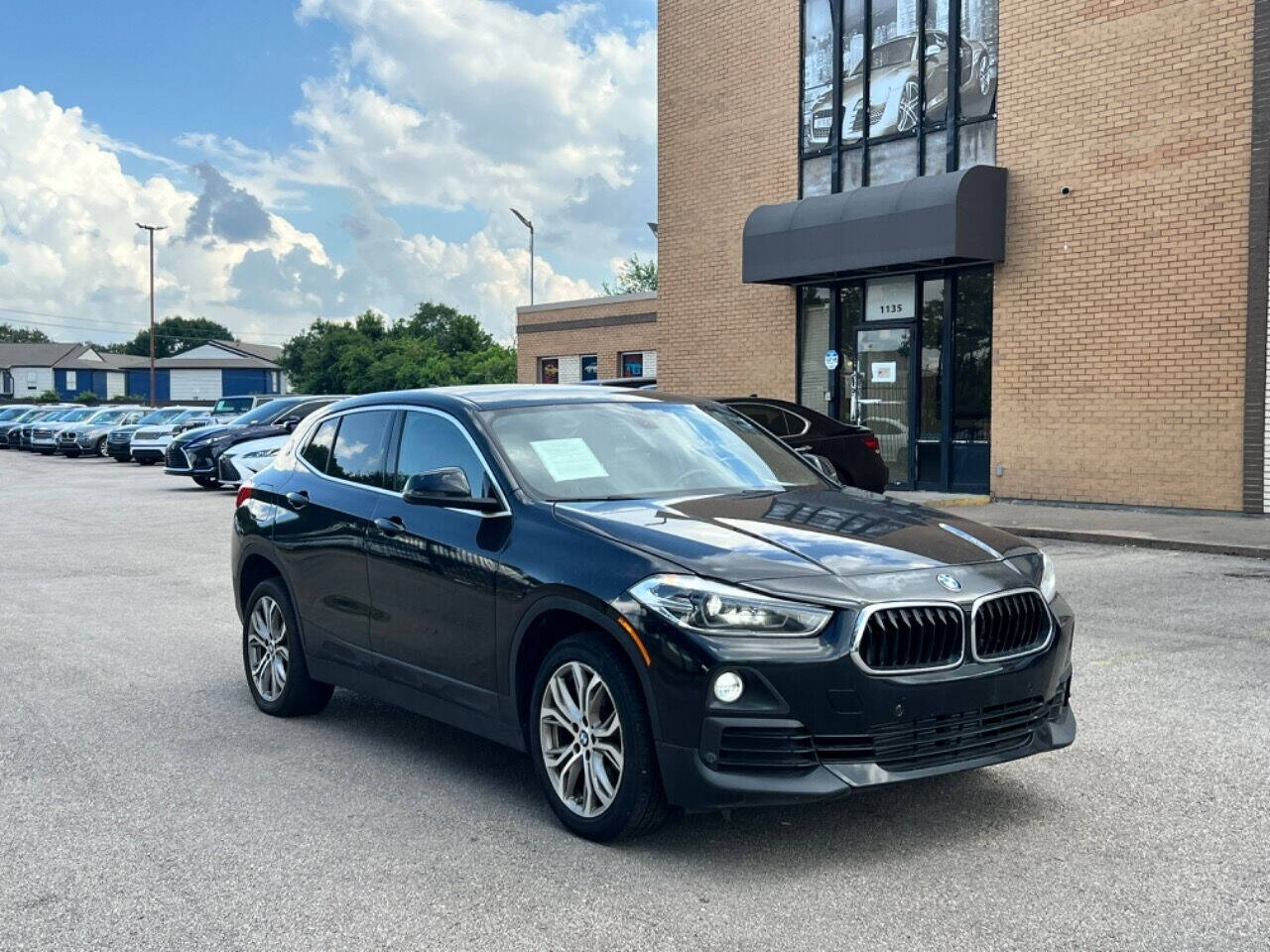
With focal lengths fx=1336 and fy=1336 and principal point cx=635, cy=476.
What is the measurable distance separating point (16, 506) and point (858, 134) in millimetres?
14080

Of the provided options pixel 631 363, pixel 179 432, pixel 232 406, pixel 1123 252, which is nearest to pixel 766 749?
pixel 1123 252

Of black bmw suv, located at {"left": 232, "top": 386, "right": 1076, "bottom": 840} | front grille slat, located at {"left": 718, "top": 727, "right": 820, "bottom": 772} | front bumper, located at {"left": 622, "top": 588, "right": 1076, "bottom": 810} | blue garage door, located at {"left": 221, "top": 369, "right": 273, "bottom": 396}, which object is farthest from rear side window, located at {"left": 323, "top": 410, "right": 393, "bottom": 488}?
blue garage door, located at {"left": 221, "top": 369, "right": 273, "bottom": 396}

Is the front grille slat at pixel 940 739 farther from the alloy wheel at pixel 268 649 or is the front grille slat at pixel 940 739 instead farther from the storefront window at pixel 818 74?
the storefront window at pixel 818 74

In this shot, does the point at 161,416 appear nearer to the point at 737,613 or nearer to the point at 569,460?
the point at 569,460

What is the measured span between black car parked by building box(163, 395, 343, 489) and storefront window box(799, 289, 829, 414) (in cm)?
794

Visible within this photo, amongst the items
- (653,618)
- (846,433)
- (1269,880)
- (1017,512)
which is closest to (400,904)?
(653,618)

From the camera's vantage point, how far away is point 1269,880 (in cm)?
416

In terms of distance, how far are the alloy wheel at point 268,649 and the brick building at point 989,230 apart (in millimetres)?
12675

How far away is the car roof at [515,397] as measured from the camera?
579cm

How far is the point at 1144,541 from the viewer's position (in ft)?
44.9

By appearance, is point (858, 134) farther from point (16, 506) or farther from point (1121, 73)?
point (16, 506)

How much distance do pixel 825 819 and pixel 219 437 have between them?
802 inches

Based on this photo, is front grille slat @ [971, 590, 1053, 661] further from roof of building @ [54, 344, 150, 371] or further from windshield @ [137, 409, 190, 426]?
roof of building @ [54, 344, 150, 371]

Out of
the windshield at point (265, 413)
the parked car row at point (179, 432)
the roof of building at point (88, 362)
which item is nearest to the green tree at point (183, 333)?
the roof of building at point (88, 362)
